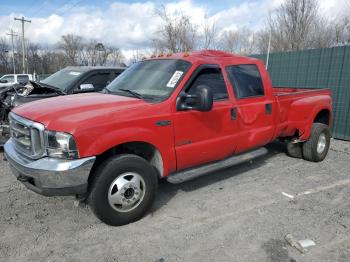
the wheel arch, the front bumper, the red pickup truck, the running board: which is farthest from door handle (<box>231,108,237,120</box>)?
the front bumper

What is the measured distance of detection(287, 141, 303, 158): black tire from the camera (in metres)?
6.29

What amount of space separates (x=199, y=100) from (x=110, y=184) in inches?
55.1

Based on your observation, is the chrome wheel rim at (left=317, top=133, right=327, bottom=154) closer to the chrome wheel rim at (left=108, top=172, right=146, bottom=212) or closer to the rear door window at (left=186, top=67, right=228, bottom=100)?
the rear door window at (left=186, top=67, right=228, bottom=100)

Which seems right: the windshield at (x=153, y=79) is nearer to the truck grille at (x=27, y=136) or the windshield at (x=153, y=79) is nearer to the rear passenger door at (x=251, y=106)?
the rear passenger door at (x=251, y=106)

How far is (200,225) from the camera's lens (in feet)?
12.0

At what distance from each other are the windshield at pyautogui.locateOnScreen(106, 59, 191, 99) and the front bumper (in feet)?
4.10

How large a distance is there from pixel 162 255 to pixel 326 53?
25.1 ft

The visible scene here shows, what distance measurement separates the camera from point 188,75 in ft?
13.1

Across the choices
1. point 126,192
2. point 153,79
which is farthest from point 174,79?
point 126,192

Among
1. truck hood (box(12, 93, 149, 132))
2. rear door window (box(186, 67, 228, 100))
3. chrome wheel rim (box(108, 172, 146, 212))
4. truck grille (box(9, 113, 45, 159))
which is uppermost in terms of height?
rear door window (box(186, 67, 228, 100))

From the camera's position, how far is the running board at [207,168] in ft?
13.0

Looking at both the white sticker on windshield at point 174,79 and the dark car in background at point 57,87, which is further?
the dark car in background at point 57,87

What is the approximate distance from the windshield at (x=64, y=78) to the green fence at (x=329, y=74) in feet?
20.8

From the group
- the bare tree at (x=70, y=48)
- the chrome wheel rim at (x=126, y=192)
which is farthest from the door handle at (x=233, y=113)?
the bare tree at (x=70, y=48)
